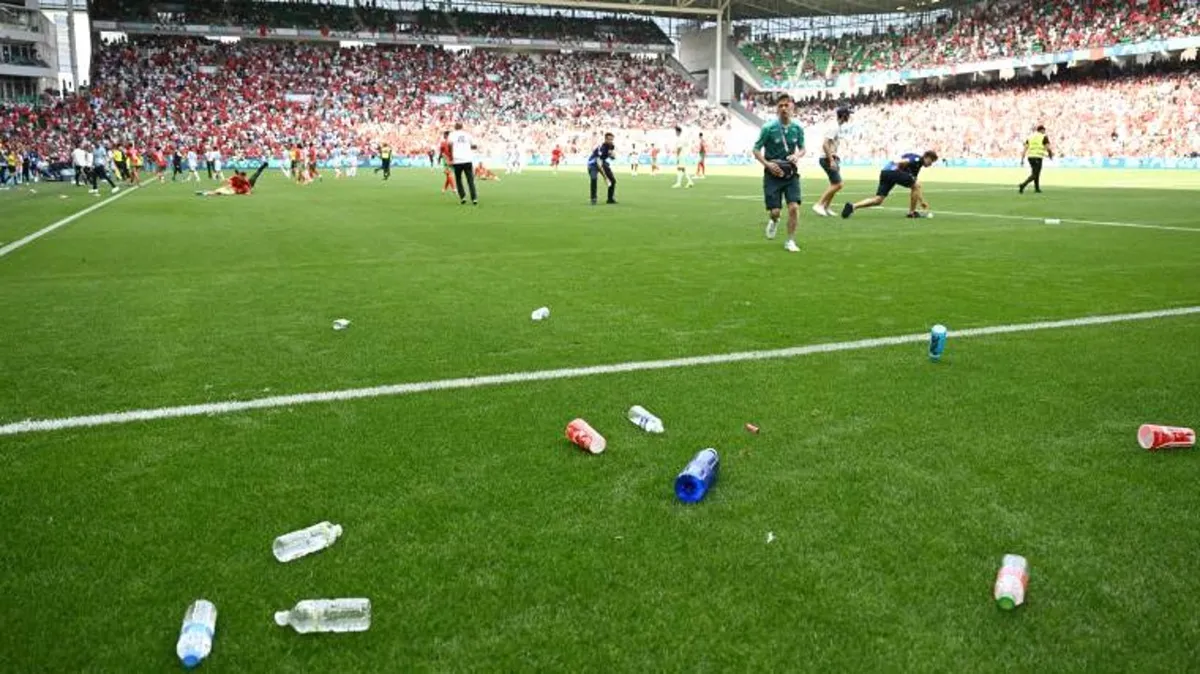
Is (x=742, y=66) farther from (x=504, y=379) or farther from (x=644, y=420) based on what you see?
(x=644, y=420)

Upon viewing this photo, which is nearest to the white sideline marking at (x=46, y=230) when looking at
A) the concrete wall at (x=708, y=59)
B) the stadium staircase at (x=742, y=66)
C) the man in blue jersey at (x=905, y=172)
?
the man in blue jersey at (x=905, y=172)

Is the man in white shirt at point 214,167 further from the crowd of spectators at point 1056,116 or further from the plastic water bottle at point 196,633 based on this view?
the crowd of spectators at point 1056,116

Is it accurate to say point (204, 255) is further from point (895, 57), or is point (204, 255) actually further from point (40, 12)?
point (40, 12)

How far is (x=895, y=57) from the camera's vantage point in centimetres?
6975

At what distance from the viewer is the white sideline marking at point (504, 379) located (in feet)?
14.7

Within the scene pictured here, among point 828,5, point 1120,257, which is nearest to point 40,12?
point 828,5

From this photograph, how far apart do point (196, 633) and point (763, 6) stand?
258 ft

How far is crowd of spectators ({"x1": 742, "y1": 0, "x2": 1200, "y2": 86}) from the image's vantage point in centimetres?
5188

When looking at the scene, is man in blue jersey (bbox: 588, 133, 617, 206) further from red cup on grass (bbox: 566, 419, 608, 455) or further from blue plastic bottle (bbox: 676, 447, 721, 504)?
blue plastic bottle (bbox: 676, 447, 721, 504)

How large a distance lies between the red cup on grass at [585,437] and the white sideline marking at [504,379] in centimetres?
113

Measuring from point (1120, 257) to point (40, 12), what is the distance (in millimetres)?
81921

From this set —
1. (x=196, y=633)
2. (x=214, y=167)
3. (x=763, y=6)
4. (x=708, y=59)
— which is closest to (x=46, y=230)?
(x=196, y=633)

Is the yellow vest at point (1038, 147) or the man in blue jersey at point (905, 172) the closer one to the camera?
the man in blue jersey at point (905, 172)

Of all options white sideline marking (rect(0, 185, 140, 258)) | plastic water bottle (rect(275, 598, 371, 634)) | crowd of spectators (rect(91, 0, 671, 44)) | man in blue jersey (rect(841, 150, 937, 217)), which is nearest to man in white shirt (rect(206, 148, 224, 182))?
white sideline marking (rect(0, 185, 140, 258))
